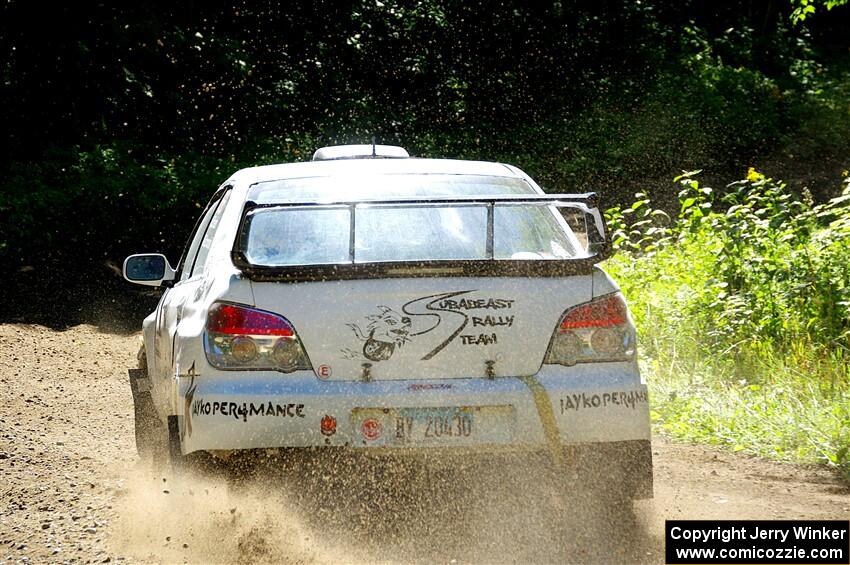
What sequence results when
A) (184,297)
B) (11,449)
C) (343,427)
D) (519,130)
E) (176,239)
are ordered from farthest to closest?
(519,130) → (176,239) → (11,449) → (184,297) → (343,427)

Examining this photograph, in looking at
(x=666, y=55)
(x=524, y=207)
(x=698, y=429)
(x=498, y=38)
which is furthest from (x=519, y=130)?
(x=524, y=207)

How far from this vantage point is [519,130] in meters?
22.0

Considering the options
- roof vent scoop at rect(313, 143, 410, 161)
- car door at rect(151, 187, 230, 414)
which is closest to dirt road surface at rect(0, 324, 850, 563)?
car door at rect(151, 187, 230, 414)

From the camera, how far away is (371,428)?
4.09m

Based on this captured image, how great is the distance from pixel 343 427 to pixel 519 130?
60.4ft

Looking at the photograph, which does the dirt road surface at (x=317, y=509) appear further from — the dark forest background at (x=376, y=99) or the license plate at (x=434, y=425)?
the dark forest background at (x=376, y=99)

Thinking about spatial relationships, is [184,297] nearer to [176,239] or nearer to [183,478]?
[183,478]

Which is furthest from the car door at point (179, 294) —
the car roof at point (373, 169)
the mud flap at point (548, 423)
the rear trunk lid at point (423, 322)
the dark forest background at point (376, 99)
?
the dark forest background at point (376, 99)

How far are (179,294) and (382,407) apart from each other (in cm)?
157

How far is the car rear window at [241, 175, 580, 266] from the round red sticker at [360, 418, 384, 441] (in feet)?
2.18

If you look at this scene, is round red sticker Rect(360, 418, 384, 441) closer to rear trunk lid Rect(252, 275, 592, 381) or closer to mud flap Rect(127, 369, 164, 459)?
rear trunk lid Rect(252, 275, 592, 381)

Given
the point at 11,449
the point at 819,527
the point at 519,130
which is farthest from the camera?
the point at 519,130

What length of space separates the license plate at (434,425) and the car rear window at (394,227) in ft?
2.15

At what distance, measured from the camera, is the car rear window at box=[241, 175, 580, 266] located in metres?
4.61
